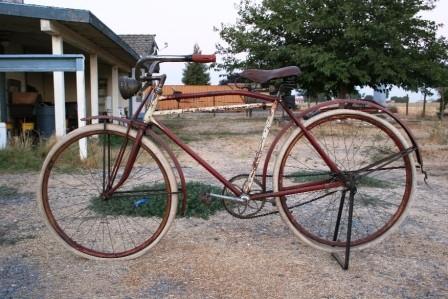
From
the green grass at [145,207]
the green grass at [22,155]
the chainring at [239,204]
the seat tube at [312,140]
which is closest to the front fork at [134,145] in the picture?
the chainring at [239,204]

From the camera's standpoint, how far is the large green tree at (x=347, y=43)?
16547mm

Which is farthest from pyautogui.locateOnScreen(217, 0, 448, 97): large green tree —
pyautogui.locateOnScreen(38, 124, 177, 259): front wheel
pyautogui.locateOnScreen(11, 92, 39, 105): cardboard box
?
pyautogui.locateOnScreen(38, 124, 177, 259): front wheel

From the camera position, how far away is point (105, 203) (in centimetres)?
421

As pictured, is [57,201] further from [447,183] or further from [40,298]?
[447,183]

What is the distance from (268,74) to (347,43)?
14837 mm

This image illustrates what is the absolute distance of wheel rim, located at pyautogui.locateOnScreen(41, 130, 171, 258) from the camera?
3.19 meters

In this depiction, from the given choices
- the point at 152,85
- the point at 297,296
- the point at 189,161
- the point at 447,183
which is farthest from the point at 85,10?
the point at 297,296

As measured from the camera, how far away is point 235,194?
3277mm

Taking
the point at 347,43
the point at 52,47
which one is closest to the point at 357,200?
the point at 52,47

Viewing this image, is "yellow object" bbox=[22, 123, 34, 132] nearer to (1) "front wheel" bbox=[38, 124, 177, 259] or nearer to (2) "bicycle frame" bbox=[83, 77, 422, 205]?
(1) "front wheel" bbox=[38, 124, 177, 259]

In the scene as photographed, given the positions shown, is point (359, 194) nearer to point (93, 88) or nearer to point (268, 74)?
point (268, 74)

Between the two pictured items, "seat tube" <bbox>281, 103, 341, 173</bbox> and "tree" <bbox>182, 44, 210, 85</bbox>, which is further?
"tree" <bbox>182, 44, 210, 85</bbox>

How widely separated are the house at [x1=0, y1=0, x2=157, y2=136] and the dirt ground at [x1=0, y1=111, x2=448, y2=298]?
3063 millimetres

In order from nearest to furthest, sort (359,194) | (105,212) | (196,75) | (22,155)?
1. (105,212)
2. (359,194)
3. (22,155)
4. (196,75)
